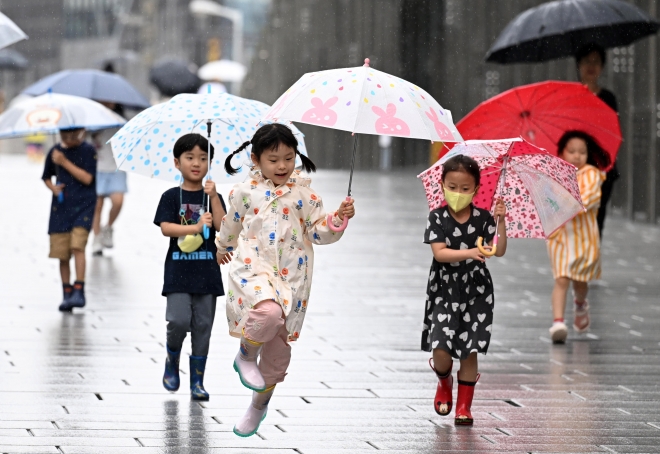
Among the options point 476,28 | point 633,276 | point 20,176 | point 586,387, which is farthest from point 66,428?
point 20,176

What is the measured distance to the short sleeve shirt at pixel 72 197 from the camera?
10273mm

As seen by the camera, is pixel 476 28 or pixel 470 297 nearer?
pixel 470 297

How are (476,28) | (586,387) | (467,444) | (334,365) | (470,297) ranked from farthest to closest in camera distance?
(476,28), (334,365), (586,387), (470,297), (467,444)

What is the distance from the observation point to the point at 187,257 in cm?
696

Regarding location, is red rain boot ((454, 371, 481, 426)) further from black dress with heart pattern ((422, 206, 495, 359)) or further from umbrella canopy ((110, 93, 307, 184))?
umbrella canopy ((110, 93, 307, 184))

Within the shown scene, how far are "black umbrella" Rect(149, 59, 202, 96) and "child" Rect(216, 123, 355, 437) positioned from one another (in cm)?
2201

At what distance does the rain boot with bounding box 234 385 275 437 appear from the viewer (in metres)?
5.92

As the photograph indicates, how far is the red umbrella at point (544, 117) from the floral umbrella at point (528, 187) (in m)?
1.14

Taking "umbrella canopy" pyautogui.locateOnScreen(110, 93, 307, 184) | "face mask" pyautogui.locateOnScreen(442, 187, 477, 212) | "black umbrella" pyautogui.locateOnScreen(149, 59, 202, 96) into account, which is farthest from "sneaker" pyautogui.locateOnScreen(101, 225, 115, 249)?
"black umbrella" pyautogui.locateOnScreen(149, 59, 202, 96)

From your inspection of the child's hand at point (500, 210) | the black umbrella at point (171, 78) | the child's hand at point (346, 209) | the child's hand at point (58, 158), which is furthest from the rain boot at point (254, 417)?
the black umbrella at point (171, 78)

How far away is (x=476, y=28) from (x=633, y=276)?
2040 cm

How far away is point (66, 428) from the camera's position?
6.18 meters

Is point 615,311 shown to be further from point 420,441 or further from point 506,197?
point 420,441

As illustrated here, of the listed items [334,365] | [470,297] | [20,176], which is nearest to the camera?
[470,297]
